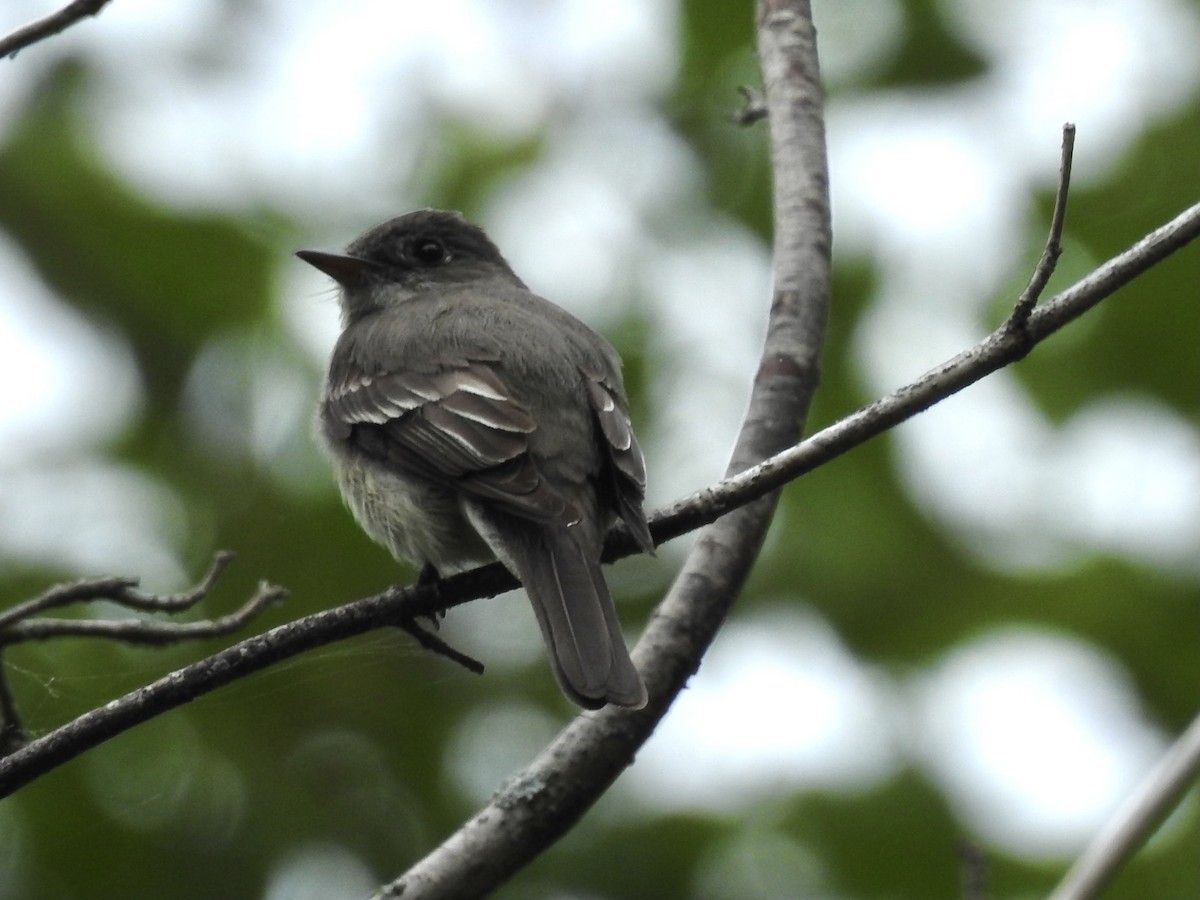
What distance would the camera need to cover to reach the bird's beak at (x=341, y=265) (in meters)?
5.32

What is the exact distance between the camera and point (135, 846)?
232 inches

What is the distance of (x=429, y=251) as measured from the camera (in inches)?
222

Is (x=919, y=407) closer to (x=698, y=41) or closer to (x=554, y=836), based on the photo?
(x=554, y=836)

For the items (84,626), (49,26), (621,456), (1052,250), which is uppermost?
(49,26)

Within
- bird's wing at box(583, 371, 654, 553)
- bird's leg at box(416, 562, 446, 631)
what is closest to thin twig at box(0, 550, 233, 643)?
bird's leg at box(416, 562, 446, 631)

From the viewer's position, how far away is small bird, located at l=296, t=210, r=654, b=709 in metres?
3.55

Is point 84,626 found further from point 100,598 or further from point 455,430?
point 455,430

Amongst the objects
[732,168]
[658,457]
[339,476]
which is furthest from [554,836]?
[732,168]

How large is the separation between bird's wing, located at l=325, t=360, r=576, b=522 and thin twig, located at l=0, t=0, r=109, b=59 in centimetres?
142

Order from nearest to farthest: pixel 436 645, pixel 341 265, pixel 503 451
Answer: pixel 436 645
pixel 503 451
pixel 341 265

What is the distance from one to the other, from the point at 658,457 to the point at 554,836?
316 centimetres

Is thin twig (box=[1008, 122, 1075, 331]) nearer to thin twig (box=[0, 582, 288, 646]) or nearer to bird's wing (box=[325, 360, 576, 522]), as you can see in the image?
bird's wing (box=[325, 360, 576, 522])

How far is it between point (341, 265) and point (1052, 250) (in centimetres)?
298

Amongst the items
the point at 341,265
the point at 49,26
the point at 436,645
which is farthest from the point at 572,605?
the point at 341,265
